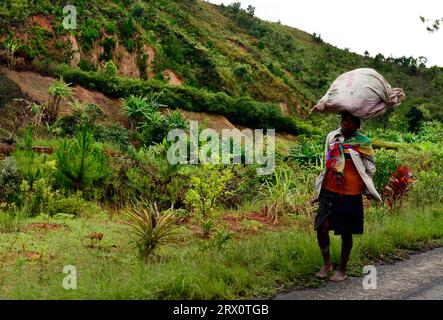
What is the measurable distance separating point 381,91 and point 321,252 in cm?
168

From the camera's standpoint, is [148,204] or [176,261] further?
[148,204]

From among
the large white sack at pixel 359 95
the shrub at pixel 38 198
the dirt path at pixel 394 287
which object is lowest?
the dirt path at pixel 394 287

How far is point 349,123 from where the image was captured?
501cm

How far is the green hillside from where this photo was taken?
25.8 meters

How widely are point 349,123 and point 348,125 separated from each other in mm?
21

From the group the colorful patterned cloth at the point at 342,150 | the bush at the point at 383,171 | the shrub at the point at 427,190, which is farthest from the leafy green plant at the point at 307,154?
the colorful patterned cloth at the point at 342,150

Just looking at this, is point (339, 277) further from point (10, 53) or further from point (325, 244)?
point (10, 53)

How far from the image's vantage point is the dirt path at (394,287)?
4.45 meters

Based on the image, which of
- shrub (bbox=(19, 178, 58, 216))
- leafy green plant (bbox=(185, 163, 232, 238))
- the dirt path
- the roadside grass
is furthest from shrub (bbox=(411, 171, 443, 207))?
shrub (bbox=(19, 178, 58, 216))

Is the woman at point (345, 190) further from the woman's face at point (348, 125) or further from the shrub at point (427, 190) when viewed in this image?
the shrub at point (427, 190)

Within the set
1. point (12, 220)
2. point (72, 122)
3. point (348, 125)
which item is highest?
point (72, 122)

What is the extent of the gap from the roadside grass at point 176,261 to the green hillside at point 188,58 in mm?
18570

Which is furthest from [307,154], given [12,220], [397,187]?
[12,220]
